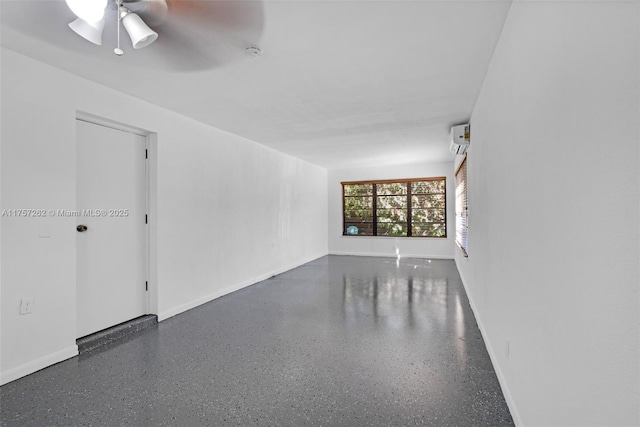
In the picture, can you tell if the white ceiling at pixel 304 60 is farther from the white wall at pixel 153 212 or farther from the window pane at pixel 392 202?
the window pane at pixel 392 202

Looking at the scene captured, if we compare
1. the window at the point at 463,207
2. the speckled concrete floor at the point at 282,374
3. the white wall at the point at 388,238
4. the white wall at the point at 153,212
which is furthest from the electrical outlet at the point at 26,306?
the white wall at the point at 388,238

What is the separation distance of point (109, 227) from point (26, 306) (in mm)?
1000

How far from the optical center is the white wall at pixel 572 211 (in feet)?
2.58

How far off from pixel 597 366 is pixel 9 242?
11.5ft

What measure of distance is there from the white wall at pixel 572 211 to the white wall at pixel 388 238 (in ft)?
20.2

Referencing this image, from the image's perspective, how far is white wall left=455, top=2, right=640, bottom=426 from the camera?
2.58 feet

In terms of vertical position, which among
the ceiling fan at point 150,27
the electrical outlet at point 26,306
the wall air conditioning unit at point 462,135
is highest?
the ceiling fan at point 150,27

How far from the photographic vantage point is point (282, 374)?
2418mm

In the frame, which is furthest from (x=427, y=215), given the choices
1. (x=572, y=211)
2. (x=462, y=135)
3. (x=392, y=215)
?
(x=572, y=211)

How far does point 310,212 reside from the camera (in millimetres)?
7852

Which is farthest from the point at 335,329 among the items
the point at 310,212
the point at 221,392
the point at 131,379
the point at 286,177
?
the point at 310,212

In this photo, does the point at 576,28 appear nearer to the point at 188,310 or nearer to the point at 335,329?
the point at 335,329

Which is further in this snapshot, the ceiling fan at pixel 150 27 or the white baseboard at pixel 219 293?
the white baseboard at pixel 219 293

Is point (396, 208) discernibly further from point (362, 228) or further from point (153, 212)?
point (153, 212)
